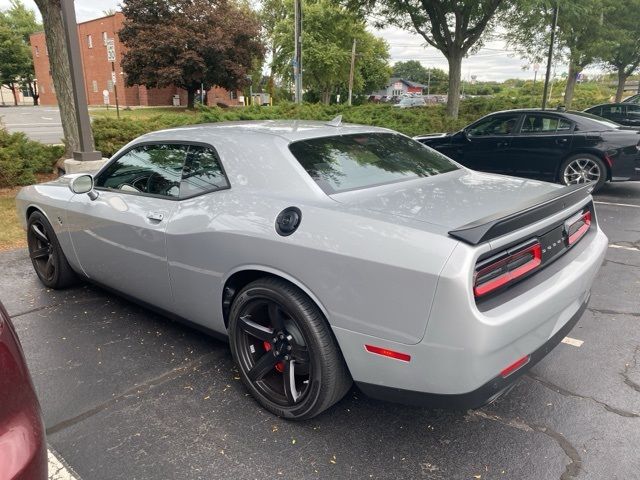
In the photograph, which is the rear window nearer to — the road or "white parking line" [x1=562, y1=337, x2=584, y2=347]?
"white parking line" [x1=562, y1=337, x2=584, y2=347]

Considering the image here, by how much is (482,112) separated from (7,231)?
19.4 meters

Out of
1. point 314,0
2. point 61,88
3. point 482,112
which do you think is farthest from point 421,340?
point 314,0

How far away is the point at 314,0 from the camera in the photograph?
3669cm

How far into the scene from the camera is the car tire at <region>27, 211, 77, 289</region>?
4184 mm

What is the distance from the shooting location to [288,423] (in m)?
2.59

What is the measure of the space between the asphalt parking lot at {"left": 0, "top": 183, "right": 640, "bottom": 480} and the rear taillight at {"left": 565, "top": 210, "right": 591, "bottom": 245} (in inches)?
34.7

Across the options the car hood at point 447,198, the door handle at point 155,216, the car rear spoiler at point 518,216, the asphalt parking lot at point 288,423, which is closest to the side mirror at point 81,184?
the door handle at point 155,216

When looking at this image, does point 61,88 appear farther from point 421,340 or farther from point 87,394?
point 421,340

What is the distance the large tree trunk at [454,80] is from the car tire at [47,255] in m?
14.2

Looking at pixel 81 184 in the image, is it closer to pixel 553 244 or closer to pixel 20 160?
pixel 553 244

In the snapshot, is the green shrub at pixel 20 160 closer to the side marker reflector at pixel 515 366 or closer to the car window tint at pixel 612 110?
the side marker reflector at pixel 515 366

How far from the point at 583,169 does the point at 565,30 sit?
42.1 ft

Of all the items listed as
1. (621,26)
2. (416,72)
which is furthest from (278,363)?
(416,72)

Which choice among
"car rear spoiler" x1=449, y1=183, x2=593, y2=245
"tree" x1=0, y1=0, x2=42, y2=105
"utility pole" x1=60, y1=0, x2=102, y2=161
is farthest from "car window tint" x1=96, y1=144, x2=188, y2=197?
"tree" x1=0, y1=0, x2=42, y2=105
